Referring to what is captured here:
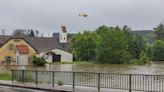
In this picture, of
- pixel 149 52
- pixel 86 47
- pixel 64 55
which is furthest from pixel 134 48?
pixel 64 55

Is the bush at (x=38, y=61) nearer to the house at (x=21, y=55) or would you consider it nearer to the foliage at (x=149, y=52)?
the house at (x=21, y=55)

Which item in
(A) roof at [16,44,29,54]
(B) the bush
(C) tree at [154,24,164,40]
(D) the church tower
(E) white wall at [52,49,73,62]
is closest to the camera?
(B) the bush

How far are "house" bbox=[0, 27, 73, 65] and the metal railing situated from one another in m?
64.6

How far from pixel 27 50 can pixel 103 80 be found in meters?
73.0

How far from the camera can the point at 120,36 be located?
109 metres

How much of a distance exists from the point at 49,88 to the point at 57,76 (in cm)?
662

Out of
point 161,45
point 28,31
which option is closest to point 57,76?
point 161,45

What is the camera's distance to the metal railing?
958 inches

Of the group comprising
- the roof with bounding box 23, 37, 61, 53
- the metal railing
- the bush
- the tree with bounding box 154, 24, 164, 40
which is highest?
the tree with bounding box 154, 24, 164, 40

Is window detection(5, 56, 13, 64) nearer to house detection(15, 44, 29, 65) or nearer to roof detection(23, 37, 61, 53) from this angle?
house detection(15, 44, 29, 65)

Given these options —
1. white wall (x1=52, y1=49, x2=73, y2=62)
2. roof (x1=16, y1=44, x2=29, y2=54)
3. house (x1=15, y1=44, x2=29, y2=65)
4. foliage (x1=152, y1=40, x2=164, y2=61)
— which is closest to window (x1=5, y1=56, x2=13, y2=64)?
house (x1=15, y1=44, x2=29, y2=65)

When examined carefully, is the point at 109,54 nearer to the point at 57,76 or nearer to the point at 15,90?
the point at 57,76

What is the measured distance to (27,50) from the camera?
99.6m

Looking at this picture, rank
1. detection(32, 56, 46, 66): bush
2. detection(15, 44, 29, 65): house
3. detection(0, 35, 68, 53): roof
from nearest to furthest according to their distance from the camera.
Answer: detection(32, 56, 46, 66): bush < detection(15, 44, 29, 65): house < detection(0, 35, 68, 53): roof
